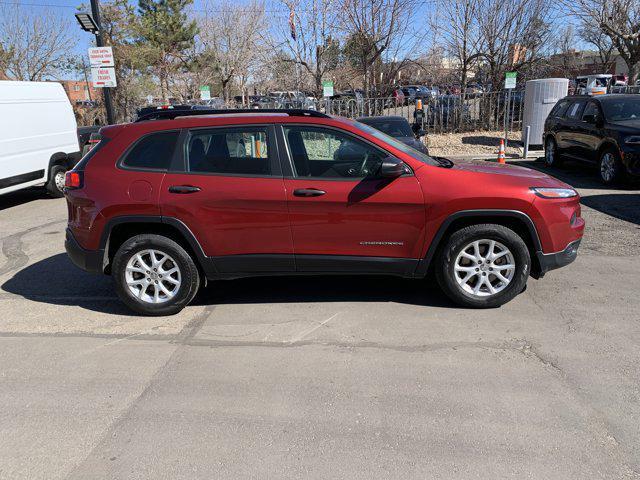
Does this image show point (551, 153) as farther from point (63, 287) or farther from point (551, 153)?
point (63, 287)

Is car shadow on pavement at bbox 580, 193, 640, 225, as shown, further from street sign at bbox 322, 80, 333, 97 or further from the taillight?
street sign at bbox 322, 80, 333, 97

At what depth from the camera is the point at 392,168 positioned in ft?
13.8

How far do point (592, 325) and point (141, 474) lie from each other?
3.49 m

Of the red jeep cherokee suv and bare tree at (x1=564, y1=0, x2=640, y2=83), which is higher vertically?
bare tree at (x1=564, y1=0, x2=640, y2=83)

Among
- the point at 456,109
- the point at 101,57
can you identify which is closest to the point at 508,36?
the point at 456,109

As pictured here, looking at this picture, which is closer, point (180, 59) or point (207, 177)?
point (207, 177)

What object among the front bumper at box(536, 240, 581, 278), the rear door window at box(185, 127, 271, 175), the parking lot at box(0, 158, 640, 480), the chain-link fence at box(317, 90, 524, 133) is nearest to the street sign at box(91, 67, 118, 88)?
the chain-link fence at box(317, 90, 524, 133)

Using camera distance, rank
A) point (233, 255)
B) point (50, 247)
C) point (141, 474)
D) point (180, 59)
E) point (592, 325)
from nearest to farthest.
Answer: point (141, 474) < point (592, 325) < point (233, 255) < point (50, 247) < point (180, 59)

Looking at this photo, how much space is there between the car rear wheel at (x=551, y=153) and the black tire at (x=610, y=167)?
216 centimetres

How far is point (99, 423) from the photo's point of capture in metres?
3.14

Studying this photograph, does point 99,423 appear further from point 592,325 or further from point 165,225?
point 592,325

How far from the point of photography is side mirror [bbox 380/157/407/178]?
4191mm

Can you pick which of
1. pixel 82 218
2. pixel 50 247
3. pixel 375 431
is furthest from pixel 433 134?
pixel 375 431

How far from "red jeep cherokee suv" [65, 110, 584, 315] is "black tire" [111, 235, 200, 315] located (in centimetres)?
1
